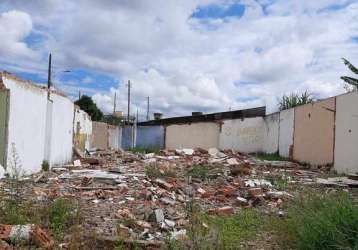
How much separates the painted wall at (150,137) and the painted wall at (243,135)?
14.4 feet

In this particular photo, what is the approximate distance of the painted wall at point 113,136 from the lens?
3313 centimetres

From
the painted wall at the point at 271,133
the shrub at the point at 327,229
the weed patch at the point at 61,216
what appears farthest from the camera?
the painted wall at the point at 271,133

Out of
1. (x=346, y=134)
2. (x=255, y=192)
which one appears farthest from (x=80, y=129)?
(x=255, y=192)

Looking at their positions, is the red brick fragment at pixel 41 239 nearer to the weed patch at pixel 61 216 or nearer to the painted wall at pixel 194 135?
the weed patch at pixel 61 216

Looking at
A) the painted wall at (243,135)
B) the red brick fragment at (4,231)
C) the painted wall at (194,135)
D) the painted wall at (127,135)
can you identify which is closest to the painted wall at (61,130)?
the red brick fragment at (4,231)

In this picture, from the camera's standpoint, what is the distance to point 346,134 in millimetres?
15586

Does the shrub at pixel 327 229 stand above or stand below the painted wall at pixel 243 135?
below

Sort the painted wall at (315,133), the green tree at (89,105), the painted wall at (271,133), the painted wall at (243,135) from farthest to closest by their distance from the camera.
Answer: the green tree at (89,105)
the painted wall at (243,135)
the painted wall at (271,133)
the painted wall at (315,133)

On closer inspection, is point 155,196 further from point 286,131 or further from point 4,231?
point 286,131

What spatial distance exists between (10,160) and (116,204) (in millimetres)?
3545

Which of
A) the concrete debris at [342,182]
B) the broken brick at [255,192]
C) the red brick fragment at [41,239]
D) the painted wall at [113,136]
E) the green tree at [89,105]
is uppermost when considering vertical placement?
the green tree at [89,105]

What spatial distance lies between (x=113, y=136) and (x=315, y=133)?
18.6m

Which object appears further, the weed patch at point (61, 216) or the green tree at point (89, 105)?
the green tree at point (89, 105)

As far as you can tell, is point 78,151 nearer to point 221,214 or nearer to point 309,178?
point 309,178
